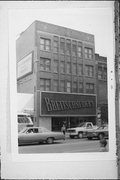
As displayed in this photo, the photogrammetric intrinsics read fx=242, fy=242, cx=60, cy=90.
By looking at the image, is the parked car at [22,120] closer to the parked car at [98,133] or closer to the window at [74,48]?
the parked car at [98,133]

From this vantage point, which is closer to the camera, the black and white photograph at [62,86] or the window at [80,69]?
the black and white photograph at [62,86]

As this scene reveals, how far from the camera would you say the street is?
12.7 feet

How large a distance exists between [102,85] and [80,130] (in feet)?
2.71

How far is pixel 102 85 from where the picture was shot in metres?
3.88

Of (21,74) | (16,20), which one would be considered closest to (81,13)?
(16,20)

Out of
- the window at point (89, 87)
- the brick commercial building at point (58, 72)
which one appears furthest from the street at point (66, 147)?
the window at point (89, 87)

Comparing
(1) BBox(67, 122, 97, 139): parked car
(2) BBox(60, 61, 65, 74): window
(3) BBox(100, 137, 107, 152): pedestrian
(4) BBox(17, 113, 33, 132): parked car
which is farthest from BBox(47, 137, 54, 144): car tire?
(2) BBox(60, 61, 65, 74): window

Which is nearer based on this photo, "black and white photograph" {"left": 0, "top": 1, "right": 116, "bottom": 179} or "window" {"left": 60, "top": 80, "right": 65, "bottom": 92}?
"black and white photograph" {"left": 0, "top": 1, "right": 116, "bottom": 179}

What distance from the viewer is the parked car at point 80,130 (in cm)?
395

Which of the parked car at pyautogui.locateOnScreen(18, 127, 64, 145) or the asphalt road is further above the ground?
the parked car at pyautogui.locateOnScreen(18, 127, 64, 145)

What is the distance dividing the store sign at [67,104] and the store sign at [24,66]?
0.45 metres

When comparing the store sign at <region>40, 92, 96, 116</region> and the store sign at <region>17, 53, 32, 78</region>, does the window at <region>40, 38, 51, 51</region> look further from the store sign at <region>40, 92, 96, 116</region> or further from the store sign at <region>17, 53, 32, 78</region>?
the store sign at <region>40, 92, 96, 116</region>

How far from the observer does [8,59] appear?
3.89m

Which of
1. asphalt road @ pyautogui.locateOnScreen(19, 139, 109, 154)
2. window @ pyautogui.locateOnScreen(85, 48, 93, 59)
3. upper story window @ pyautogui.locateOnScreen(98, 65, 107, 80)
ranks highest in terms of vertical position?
window @ pyautogui.locateOnScreen(85, 48, 93, 59)
